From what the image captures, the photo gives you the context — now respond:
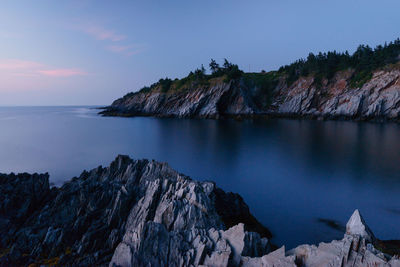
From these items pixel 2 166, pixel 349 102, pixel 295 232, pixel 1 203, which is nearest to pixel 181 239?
pixel 295 232

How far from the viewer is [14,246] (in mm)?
10680

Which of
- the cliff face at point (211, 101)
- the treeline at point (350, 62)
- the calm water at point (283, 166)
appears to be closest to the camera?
the calm water at point (283, 166)

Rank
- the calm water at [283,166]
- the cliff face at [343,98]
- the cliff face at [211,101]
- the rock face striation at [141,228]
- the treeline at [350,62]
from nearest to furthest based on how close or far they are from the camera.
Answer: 1. the rock face striation at [141,228]
2. the calm water at [283,166]
3. the cliff face at [343,98]
4. the treeline at [350,62]
5. the cliff face at [211,101]

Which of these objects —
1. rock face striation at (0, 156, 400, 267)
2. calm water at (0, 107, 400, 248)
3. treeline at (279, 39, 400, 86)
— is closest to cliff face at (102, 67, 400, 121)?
treeline at (279, 39, 400, 86)

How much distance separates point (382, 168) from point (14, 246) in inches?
1325

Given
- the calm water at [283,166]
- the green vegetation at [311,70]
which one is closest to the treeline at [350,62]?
the green vegetation at [311,70]

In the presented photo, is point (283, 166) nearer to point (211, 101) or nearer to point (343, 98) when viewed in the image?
point (343, 98)

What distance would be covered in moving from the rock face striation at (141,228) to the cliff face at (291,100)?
72.5 metres

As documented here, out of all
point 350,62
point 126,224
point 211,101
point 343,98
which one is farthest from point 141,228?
point 350,62

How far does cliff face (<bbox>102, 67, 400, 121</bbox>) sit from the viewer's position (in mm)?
67312

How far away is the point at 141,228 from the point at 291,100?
299 feet

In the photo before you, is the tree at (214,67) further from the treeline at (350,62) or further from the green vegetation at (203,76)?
the treeline at (350,62)

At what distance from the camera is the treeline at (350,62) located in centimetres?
7506

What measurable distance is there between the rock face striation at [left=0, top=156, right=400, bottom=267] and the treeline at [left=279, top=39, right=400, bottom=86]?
83238mm
